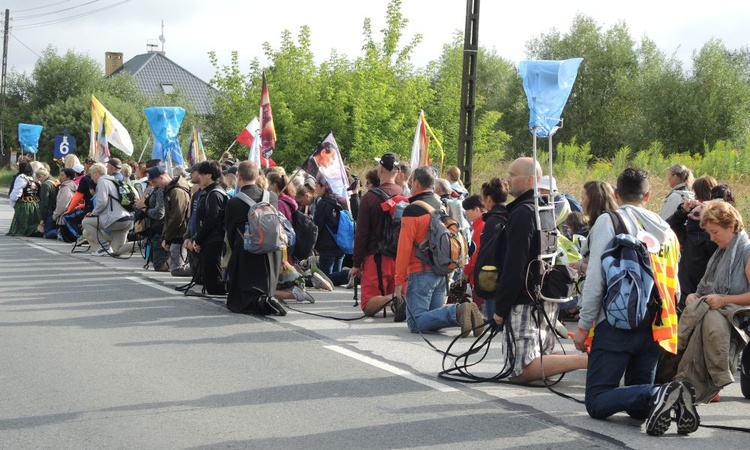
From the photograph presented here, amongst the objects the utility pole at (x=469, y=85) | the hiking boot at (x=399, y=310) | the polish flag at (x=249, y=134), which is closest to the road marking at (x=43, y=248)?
the polish flag at (x=249, y=134)

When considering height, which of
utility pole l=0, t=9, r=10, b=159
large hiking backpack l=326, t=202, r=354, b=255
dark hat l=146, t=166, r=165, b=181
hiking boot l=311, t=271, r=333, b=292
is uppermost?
utility pole l=0, t=9, r=10, b=159

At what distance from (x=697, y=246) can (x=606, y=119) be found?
42.6m

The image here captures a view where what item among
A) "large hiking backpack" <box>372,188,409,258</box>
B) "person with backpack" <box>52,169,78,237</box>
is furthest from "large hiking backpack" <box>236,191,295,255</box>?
"person with backpack" <box>52,169,78,237</box>

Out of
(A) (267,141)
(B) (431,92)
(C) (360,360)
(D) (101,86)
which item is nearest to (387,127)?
(B) (431,92)

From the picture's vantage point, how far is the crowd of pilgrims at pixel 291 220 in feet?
30.9

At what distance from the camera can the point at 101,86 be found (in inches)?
2596

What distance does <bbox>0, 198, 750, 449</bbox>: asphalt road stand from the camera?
631cm

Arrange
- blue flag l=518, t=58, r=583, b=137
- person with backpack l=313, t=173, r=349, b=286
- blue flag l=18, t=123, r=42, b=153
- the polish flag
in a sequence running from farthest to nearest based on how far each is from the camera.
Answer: blue flag l=18, t=123, r=42, b=153
the polish flag
person with backpack l=313, t=173, r=349, b=286
blue flag l=518, t=58, r=583, b=137

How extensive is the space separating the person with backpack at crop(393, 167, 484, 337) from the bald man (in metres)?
1.93

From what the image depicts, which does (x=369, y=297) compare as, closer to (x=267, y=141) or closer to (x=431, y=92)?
(x=267, y=141)

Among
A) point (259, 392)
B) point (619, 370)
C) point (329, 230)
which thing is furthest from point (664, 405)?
point (329, 230)

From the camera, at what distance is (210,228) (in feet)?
42.4

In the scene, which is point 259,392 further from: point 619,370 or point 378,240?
point 378,240

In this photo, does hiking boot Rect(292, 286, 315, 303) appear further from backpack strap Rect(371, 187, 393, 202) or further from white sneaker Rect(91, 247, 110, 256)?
white sneaker Rect(91, 247, 110, 256)
